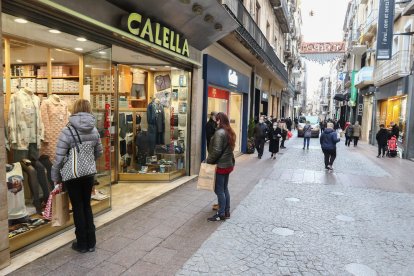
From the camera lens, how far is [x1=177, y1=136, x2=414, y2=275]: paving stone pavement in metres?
4.09

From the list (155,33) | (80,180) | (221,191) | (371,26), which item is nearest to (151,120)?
(155,33)

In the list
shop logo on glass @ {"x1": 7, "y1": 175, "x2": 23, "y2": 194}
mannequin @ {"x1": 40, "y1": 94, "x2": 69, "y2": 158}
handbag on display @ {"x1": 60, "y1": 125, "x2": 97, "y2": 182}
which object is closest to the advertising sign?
mannequin @ {"x1": 40, "y1": 94, "x2": 69, "y2": 158}

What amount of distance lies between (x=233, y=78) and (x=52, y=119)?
26.3 feet

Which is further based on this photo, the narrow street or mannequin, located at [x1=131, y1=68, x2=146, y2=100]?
mannequin, located at [x1=131, y1=68, x2=146, y2=100]

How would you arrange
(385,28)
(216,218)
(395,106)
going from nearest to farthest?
(216,218), (385,28), (395,106)

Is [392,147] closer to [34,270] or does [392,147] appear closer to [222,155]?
[222,155]

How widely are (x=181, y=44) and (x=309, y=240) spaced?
5124 mm

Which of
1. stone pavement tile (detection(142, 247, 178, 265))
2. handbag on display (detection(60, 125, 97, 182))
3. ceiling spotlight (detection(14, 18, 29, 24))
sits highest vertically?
ceiling spotlight (detection(14, 18, 29, 24))

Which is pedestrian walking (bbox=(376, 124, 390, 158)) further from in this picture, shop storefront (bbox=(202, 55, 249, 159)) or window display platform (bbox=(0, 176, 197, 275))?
window display platform (bbox=(0, 176, 197, 275))

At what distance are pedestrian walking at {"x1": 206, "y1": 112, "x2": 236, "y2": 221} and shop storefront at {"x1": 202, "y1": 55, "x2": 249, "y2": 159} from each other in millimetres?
4144

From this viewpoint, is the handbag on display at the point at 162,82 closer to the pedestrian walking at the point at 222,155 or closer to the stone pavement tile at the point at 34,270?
the pedestrian walking at the point at 222,155

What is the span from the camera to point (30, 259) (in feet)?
13.0

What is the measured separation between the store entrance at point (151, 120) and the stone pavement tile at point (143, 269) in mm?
4300

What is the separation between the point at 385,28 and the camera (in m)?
17.7
